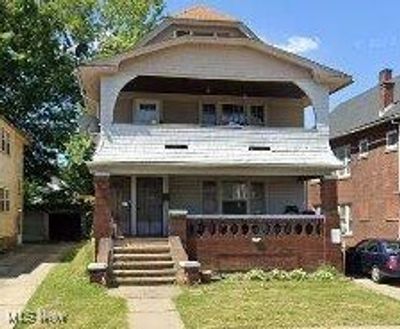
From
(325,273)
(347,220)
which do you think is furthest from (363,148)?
(325,273)

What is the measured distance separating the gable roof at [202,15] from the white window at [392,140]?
9.12m

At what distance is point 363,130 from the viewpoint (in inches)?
1510

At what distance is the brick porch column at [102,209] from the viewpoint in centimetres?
2467

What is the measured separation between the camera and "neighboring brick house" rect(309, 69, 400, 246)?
34.9 meters

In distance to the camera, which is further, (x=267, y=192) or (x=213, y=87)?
(x=267, y=192)

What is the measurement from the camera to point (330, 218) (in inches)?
1000

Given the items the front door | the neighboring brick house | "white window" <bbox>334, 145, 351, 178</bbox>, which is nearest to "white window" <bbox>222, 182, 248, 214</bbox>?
the front door

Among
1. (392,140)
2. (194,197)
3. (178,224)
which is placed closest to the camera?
(178,224)

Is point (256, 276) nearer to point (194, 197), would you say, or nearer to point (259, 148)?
point (259, 148)

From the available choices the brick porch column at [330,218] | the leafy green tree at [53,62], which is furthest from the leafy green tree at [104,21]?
the brick porch column at [330,218]

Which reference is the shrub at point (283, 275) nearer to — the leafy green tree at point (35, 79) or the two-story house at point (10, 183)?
the two-story house at point (10, 183)

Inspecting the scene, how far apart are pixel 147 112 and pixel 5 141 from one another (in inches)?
532

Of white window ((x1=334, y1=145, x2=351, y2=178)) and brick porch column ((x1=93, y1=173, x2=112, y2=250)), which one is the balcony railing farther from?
white window ((x1=334, y1=145, x2=351, y2=178))

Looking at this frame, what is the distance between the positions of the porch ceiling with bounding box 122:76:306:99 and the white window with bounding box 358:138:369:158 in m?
9.30
